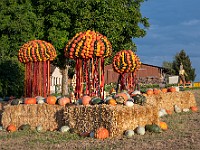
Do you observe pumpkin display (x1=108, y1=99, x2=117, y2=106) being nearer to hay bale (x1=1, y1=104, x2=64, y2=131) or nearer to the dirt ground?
the dirt ground

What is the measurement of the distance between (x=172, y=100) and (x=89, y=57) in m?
5.77

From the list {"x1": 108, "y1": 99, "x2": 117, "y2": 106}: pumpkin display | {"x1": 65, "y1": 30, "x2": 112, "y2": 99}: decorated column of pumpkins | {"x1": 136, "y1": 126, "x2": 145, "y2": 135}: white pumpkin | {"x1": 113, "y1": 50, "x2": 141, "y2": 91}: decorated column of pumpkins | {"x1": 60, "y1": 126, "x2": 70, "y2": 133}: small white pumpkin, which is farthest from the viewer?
{"x1": 113, "y1": 50, "x2": 141, "y2": 91}: decorated column of pumpkins

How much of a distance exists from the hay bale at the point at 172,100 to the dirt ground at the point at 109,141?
4.90 metres

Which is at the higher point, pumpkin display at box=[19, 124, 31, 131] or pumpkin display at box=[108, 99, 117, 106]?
pumpkin display at box=[108, 99, 117, 106]

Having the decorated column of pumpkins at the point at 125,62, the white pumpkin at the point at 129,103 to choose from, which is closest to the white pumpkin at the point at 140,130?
the white pumpkin at the point at 129,103

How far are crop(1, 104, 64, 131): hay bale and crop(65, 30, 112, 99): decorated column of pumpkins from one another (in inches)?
72.9

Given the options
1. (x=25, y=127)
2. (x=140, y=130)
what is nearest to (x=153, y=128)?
(x=140, y=130)

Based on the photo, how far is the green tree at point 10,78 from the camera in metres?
26.0

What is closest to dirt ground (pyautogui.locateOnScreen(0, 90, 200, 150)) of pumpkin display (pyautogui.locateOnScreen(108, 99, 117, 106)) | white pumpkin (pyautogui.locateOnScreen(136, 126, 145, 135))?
white pumpkin (pyautogui.locateOnScreen(136, 126, 145, 135))

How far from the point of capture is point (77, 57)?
1450cm

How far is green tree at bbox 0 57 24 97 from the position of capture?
26047 mm

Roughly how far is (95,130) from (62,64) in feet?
63.9

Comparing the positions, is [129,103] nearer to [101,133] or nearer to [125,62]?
[101,133]

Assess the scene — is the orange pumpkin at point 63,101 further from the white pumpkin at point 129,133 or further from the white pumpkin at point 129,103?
the white pumpkin at point 129,133
